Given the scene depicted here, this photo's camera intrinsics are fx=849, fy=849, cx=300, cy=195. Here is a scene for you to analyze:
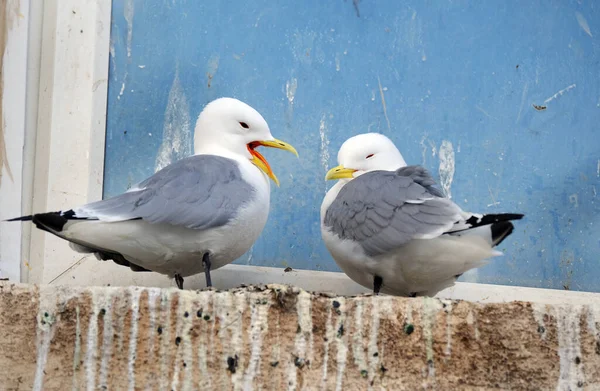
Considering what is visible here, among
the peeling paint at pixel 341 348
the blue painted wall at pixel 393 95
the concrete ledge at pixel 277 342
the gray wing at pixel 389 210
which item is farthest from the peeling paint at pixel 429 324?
the blue painted wall at pixel 393 95

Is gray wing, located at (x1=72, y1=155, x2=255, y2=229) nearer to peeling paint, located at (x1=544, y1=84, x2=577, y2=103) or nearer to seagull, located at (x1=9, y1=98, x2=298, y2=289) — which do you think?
seagull, located at (x1=9, y1=98, x2=298, y2=289)

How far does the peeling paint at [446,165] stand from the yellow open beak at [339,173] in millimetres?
339

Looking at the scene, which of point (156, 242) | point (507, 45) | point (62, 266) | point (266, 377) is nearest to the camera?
point (266, 377)

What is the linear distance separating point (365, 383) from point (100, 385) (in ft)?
1.63

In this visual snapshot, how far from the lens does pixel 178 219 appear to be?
190cm

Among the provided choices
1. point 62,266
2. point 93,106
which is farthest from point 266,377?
point 93,106

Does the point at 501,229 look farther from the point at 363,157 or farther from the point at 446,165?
the point at 446,165

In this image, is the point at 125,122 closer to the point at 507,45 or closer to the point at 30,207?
the point at 30,207

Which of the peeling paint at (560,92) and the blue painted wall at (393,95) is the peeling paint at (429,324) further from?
the peeling paint at (560,92)

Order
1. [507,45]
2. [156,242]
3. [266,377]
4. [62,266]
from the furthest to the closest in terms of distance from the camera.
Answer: [507,45], [62,266], [156,242], [266,377]

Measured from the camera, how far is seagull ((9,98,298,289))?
6.11 ft

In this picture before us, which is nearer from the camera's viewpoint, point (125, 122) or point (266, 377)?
point (266, 377)

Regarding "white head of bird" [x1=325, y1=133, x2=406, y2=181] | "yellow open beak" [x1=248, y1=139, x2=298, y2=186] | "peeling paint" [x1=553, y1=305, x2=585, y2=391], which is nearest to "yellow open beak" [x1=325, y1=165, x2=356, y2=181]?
"white head of bird" [x1=325, y1=133, x2=406, y2=181]

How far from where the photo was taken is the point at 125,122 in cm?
258
